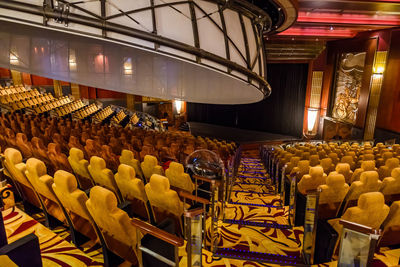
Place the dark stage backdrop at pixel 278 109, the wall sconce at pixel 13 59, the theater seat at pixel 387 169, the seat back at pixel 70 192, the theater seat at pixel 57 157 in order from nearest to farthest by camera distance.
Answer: the seat back at pixel 70 192 < the theater seat at pixel 57 157 < the theater seat at pixel 387 169 < the wall sconce at pixel 13 59 < the dark stage backdrop at pixel 278 109

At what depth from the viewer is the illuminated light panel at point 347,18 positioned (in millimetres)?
7272

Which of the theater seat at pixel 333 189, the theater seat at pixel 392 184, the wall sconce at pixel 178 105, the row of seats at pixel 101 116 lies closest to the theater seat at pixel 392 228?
the theater seat at pixel 333 189

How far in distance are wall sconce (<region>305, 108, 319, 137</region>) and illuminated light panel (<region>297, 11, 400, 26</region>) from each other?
4646mm

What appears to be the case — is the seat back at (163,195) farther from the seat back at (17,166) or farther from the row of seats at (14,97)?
the row of seats at (14,97)

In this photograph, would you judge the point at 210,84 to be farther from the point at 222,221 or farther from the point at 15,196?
the point at 15,196

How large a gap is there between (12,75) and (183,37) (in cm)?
1356

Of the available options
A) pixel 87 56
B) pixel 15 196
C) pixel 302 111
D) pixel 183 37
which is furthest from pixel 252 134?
pixel 15 196

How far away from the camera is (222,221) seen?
8.78 ft

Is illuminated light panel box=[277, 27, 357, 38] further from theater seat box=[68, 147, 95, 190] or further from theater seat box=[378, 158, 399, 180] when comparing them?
theater seat box=[68, 147, 95, 190]

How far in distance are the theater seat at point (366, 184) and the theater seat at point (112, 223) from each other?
2215 millimetres

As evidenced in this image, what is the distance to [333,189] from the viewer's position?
2.44 metres

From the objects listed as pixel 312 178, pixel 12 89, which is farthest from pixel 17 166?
pixel 12 89

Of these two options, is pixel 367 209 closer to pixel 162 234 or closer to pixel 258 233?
pixel 258 233

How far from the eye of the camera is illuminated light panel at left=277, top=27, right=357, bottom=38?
879 centimetres
